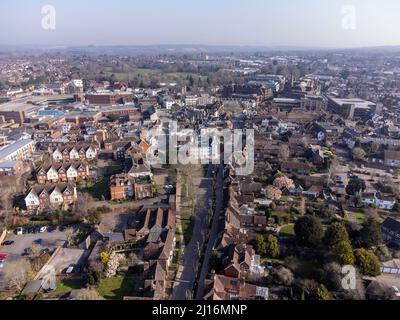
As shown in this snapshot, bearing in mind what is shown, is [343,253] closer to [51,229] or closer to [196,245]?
[196,245]

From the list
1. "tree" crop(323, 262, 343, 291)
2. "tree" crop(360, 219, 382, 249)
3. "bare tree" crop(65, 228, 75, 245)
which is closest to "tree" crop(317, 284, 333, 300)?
"tree" crop(323, 262, 343, 291)

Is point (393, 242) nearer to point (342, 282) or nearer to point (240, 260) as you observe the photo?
point (342, 282)

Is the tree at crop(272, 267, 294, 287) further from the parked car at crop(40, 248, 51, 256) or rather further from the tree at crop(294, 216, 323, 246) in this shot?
the parked car at crop(40, 248, 51, 256)

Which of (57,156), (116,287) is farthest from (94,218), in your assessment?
(57,156)

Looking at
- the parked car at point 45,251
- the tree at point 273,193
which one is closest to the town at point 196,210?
the tree at point 273,193

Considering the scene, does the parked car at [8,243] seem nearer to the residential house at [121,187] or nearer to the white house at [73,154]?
the residential house at [121,187]

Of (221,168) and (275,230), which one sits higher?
(221,168)

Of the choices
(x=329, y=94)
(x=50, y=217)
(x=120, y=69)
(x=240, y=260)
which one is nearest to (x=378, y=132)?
(x=329, y=94)
